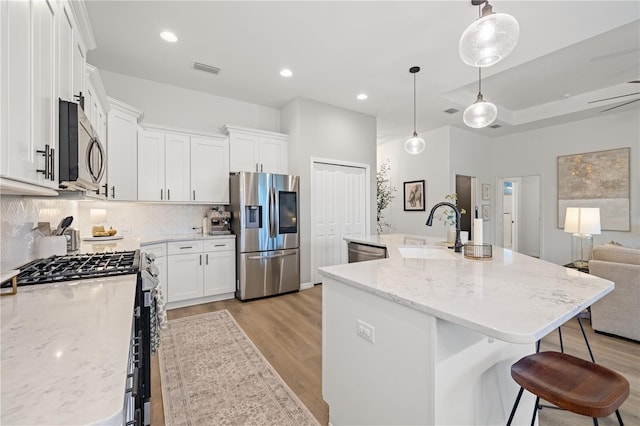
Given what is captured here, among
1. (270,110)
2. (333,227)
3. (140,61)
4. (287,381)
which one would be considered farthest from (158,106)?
(287,381)

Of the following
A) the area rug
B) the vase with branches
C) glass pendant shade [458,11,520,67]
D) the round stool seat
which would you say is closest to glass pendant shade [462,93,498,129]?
glass pendant shade [458,11,520,67]

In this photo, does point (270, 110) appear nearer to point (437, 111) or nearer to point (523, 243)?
point (437, 111)

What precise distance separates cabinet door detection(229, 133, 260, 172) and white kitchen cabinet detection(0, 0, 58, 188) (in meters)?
2.81

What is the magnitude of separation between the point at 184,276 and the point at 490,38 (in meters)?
3.91

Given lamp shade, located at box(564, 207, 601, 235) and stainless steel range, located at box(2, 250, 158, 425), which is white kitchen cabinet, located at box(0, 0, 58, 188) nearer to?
stainless steel range, located at box(2, 250, 158, 425)

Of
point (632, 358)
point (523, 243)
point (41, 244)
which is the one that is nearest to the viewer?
point (41, 244)

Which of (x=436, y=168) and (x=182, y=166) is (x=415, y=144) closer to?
(x=436, y=168)

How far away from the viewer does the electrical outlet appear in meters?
1.31

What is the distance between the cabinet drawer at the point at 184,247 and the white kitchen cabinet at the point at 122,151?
0.74 metres

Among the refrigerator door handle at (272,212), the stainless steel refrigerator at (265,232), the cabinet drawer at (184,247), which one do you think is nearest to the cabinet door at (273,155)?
the stainless steel refrigerator at (265,232)

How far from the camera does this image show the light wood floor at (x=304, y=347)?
1.78 m

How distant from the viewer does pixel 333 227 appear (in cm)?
484

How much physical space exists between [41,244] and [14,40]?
64.1 inches

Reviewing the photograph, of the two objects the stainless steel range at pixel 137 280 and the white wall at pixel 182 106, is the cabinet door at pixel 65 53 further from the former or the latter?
the white wall at pixel 182 106
